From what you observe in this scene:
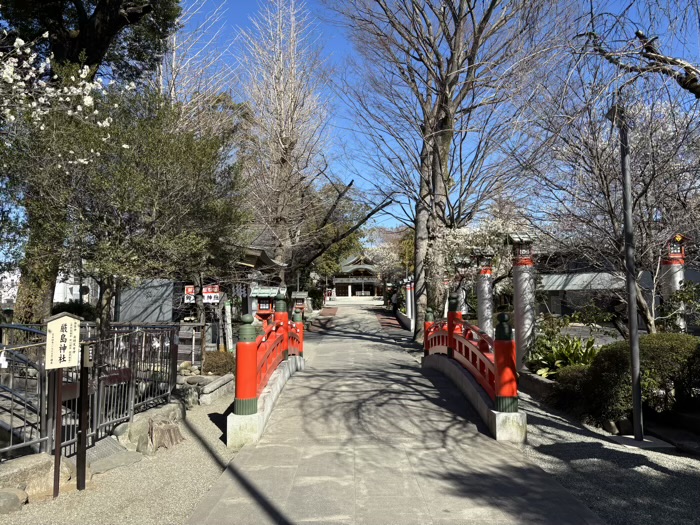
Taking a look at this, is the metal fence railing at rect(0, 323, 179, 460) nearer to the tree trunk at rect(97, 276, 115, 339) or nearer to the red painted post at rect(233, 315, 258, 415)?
the tree trunk at rect(97, 276, 115, 339)

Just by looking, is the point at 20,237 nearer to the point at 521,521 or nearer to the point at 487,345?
the point at 487,345

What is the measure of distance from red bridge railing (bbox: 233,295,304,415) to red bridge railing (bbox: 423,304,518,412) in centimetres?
304

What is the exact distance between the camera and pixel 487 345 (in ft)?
24.8

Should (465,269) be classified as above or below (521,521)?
above

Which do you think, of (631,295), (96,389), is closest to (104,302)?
(96,389)

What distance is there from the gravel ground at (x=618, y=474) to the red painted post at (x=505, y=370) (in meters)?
0.56

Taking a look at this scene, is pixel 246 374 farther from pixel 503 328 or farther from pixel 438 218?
pixel 438 218

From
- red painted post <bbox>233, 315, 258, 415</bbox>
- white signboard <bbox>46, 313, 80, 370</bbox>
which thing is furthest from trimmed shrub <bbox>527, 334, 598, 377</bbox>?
white signboard <bbox>46, 313, 80, 370</bbox>

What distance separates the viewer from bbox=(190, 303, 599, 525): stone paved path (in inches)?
169

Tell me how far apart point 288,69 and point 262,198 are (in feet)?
17.9

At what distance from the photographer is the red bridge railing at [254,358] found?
21.0ft

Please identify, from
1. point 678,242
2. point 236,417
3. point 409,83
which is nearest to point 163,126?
point 236,417

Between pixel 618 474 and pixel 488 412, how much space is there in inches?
68.9

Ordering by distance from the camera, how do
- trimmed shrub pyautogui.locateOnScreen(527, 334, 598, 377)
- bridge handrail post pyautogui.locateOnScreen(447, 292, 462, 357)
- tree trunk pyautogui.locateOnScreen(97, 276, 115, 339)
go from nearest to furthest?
tree trunk pyautogui.locateOnScreen(97, 276, 115, 339) → trimmed shrub pyautogui.locateOnScreen(527, 334, 598, 377) → bridge handrail post pyautogui.locateOnScreen(447, 292, 462, 357)
